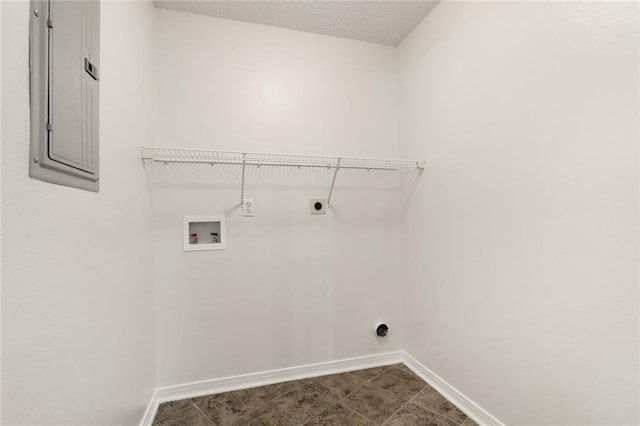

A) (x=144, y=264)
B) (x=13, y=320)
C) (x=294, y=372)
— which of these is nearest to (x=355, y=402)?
(x=294, y=372)

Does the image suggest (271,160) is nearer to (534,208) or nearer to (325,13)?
(325,13)

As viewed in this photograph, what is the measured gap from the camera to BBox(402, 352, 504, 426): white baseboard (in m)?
1.53

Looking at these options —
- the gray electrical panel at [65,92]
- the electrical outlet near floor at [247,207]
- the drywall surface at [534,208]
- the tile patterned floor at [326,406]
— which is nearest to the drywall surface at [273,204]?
the electrical outlet near floor at [247,207]

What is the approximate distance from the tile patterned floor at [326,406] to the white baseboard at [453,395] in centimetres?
3

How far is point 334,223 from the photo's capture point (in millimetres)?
2135

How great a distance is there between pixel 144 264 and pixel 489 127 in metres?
2.04

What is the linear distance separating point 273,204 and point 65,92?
1.32 metres

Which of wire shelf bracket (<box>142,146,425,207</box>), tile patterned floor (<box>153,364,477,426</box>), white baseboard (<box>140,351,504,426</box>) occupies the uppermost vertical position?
wire shelf bracket (<box>142,146,425,207</box>)

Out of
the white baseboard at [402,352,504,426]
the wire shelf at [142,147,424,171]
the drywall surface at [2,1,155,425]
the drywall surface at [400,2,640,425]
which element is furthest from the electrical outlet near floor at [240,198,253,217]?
the white baseboard at [402,352,504,426]

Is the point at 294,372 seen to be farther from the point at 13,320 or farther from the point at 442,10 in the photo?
the point at 442,10

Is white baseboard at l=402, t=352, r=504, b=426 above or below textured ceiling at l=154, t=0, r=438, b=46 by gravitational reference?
below

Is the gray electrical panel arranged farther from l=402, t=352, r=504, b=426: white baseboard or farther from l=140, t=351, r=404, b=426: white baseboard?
l=402, t=352, r=504, b=426: white baseboard

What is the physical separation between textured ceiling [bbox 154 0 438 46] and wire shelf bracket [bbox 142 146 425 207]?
3.16 ft

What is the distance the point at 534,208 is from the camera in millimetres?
1280
